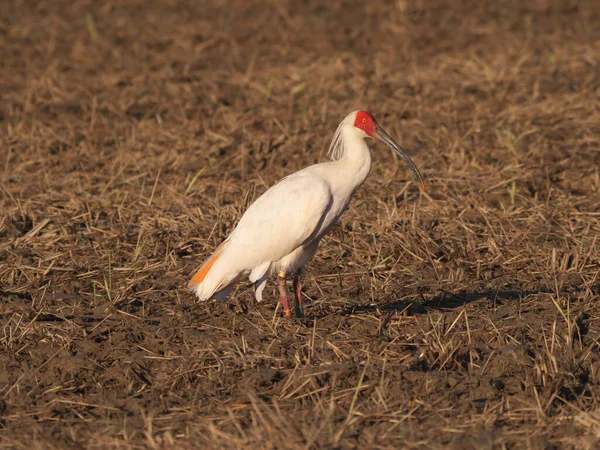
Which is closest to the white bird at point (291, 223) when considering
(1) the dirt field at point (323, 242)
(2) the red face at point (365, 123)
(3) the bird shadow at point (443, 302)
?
(2) the red face at point (365, 123)

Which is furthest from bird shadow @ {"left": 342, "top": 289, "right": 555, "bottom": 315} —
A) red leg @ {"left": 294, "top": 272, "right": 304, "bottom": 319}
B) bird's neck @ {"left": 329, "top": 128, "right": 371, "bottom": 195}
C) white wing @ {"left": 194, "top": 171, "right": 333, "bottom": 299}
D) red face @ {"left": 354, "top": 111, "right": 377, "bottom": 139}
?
red face @ {"left": 354, "top": 111, "right": 377, "bottom": 139}

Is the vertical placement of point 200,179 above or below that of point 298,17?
above

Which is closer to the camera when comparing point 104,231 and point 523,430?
point 523,430

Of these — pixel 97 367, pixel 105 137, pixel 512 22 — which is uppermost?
pixel 97 367

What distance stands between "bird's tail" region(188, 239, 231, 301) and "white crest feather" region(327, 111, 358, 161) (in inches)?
33.6

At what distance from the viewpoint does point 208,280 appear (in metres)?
6.71

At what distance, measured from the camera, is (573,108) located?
1110cm

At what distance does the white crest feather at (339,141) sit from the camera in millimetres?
6855

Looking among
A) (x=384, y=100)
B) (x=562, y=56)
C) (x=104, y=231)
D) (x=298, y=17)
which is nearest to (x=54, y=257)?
(x=104, y=231)

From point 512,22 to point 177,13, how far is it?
4.65m

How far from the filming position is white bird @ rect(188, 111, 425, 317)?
6.59m

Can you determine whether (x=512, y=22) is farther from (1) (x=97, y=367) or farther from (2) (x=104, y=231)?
(1) (x=97, y=367)

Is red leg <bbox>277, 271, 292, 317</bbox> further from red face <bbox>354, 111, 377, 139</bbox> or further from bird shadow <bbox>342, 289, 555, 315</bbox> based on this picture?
red face <bbox>354, 111, 377, 139</bbox>

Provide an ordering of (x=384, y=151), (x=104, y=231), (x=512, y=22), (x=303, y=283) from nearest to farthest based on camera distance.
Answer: (x=303, y=283) → (x=104, y=231) → (x=384, y=151) → (x=512, y=22)
